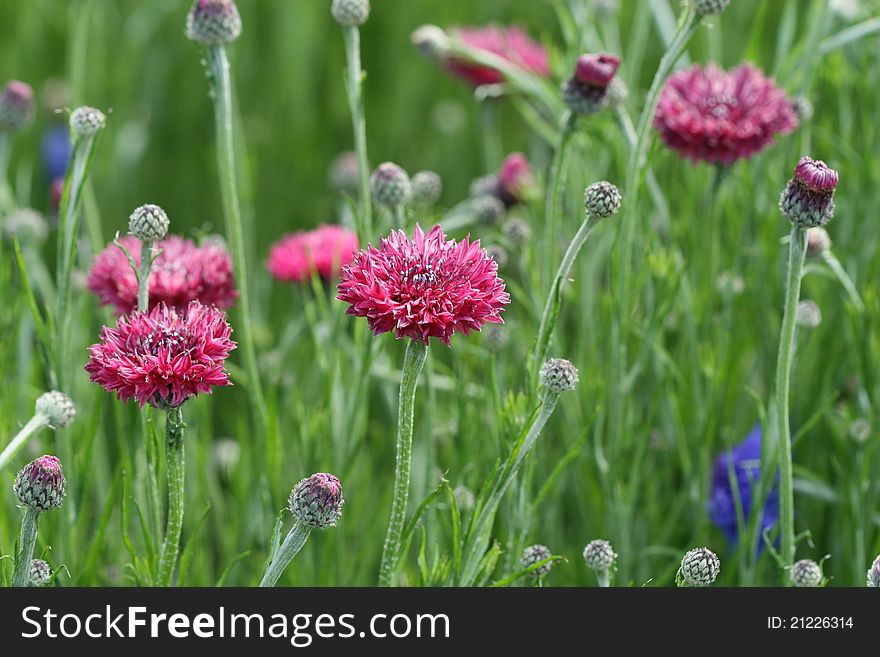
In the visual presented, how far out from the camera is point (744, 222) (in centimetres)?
173

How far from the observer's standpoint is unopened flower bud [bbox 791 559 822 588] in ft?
3.93

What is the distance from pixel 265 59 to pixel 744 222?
5.09 ft

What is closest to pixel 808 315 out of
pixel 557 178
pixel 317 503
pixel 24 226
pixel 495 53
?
pixel 557 178

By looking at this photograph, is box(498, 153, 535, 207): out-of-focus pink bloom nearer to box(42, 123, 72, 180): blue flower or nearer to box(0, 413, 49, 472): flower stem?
box(0, 413, 49, 472): flower stem

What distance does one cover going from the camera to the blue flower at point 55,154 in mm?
2713

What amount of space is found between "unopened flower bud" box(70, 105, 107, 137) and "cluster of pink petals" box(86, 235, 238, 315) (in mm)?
157

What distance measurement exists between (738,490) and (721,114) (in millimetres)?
498

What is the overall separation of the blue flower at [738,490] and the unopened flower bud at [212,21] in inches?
33.1

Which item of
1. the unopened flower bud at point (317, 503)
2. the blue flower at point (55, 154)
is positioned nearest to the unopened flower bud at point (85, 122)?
the unopened flower bud at point (317, 503)

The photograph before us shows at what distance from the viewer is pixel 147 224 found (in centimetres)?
118

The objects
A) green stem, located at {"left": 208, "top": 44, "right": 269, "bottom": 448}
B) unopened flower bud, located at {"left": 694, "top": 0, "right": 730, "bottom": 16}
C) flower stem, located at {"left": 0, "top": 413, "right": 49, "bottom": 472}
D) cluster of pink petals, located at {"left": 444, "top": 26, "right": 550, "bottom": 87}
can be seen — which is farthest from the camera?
cluster of pink petals, located at {"left": 444, "top": 26, "right": 550, "bottom": 87}

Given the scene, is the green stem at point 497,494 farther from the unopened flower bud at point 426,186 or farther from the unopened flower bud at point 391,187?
the unopened flower bud at point 426,186

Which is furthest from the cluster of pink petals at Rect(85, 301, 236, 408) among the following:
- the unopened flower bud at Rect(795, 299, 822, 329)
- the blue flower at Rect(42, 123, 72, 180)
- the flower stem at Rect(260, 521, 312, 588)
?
the blue flower at Rect(42, 123, 72, 180)
